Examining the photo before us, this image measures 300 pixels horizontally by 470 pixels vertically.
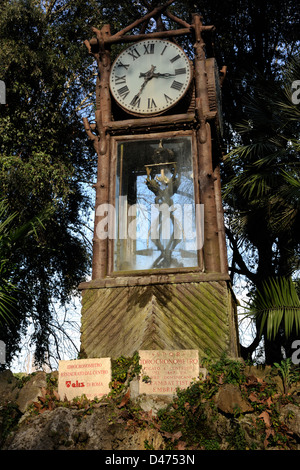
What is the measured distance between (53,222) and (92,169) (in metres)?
2.46

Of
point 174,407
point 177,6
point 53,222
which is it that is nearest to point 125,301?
point 174,407

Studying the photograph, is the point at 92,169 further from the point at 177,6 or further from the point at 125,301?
the point at 125,301

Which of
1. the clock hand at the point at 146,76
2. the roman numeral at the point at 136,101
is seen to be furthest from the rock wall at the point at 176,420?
the clock hand at the point at 146,76

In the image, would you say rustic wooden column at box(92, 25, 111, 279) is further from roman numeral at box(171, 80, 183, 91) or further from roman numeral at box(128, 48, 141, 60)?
roman numeral at box(171, 80, 183, 91)

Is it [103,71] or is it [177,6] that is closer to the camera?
[103,71]

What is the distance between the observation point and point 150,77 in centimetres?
828

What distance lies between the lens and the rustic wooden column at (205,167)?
280 inches

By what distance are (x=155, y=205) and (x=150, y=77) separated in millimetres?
1967

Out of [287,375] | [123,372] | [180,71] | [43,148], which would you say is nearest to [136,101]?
[180,71]

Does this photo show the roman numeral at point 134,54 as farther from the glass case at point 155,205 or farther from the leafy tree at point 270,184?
the leafy tree at point 270,184

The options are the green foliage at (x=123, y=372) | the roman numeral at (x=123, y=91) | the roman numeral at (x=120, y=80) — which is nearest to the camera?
the green foliage at (x=123, y=372)

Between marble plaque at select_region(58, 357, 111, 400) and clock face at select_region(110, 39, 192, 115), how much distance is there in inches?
146

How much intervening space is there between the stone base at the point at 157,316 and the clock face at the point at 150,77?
8.63 ft
